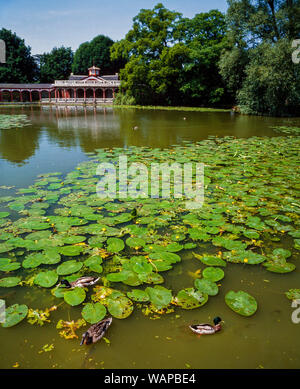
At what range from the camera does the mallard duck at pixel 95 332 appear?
1206mm

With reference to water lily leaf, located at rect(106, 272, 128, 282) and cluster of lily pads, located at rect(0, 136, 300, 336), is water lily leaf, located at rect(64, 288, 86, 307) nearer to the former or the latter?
cluster of lily pads, located at rect(0, 136, 300, 336)

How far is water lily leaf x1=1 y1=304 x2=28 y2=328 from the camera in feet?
4.32

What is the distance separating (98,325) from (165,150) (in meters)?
4.59

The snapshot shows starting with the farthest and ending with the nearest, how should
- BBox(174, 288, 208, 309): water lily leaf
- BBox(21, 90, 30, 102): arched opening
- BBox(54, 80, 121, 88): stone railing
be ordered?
BBox(21, 90, 30, 102): arched opening < BBox(54, 80, 121, 88): stone railing < BBox(174, 288, 208, 309): water lily leaf

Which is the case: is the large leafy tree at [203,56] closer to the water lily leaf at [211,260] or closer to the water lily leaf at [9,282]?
the water lily leaf at [211,260]

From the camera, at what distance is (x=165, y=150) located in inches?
217

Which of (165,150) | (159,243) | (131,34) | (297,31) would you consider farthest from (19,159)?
(131,34)

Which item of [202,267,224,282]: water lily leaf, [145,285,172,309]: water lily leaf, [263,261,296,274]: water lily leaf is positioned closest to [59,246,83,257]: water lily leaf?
[145,285,172,309]: water lily leaf

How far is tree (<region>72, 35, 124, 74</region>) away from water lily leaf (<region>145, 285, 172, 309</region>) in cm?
5333

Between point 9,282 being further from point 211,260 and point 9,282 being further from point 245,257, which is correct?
point 245,257

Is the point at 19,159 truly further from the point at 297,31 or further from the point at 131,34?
the point at 131,34

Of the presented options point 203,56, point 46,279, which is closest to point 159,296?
point 46,279

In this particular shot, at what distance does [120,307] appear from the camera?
1.41 m

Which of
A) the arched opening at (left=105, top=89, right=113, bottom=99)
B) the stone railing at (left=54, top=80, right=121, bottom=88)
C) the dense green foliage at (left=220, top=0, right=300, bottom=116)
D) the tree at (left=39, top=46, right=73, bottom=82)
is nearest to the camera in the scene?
the dense green foliage at (left=220, top=0, right=300, bottom=116)
